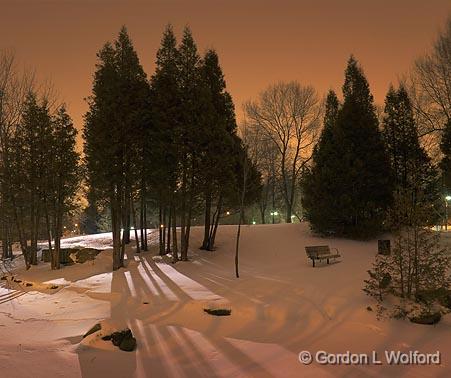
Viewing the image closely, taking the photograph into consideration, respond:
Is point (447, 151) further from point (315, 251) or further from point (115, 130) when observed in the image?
point (115, 130)

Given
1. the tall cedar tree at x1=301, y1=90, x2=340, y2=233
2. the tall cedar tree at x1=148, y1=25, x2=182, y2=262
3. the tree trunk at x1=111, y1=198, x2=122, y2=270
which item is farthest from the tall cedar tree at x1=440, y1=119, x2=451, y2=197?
the tree trunk at x1=111, y1=198, x2=122, y2=270

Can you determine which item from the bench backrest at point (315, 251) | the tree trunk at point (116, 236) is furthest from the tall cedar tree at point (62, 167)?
the bench backrest at point (315, 251)

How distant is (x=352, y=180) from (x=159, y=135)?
40.6ft

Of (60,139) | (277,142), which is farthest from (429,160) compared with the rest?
(60,139)

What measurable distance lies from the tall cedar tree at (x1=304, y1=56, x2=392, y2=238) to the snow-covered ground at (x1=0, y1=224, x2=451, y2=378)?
563cm

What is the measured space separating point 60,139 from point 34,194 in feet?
12.3

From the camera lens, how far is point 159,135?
20.8 m

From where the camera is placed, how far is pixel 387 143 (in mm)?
28797

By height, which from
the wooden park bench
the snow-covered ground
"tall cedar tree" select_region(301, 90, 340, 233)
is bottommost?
the snow-covered ground

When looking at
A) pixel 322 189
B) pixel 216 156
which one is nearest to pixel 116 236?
pixel 216 156

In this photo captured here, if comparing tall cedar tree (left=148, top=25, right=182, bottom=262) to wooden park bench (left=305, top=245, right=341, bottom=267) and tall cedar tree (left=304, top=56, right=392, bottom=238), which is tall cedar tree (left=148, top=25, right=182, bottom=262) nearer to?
wooden park bench (left=305, top=245, right=341, bottom=267)

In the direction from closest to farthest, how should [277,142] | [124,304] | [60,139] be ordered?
1. [124,304]
2. [60,139]
3. [277,142]

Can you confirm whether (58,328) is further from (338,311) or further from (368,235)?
(368,235)

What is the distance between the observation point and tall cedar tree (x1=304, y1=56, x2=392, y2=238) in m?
24.4
